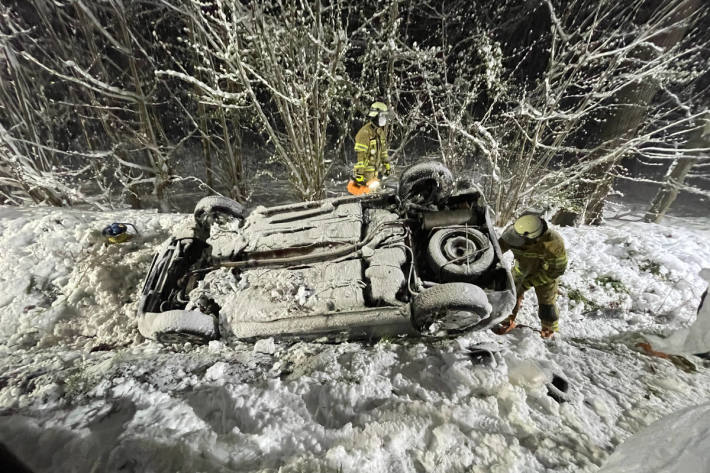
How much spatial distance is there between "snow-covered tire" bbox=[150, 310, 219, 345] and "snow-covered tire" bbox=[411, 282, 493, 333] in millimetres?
1871

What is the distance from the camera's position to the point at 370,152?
503 cm

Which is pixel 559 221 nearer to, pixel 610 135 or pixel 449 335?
pixel 610 135

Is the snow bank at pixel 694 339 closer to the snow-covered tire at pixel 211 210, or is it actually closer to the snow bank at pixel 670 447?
the snow bank at pixel 670 447

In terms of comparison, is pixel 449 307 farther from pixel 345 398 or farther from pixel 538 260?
pixel 538 260

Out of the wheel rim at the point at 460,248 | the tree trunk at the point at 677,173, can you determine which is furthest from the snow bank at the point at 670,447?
the tree trunk at the point at 677,173

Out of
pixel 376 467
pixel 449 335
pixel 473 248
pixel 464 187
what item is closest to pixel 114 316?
pixel 376 467

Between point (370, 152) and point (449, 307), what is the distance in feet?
11.2

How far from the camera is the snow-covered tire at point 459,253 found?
281 centimetres

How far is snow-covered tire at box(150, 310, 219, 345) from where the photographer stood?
2.55 metres

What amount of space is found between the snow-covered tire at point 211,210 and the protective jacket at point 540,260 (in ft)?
11.2

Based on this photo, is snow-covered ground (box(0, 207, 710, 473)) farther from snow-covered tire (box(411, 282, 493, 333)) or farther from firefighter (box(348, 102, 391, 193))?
firefighter (box(348, 102, 391, 193))

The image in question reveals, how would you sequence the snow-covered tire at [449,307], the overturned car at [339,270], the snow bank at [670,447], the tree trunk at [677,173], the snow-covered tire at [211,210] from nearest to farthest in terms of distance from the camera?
the snow bank at [670,447] → the snow-covered tire at [449,307] → the overturned car at [339,270] → the snow-covered tire at [211,210] → the tree trunk at [677,173]

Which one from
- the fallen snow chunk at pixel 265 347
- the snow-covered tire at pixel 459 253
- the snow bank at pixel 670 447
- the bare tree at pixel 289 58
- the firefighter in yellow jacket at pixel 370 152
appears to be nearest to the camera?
the snow bank at pixel 670 447

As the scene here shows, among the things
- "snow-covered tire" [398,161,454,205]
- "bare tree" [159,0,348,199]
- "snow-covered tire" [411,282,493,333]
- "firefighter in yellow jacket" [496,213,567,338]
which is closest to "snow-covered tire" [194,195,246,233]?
"bare tree" [159,0,348,199]
